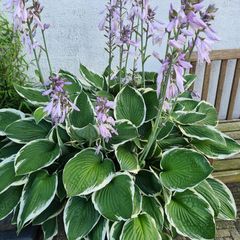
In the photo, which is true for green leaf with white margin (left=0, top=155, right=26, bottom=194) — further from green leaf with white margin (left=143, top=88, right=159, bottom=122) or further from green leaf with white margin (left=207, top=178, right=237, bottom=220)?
green leaf with white margin (left=207, top=178, right=237, bottom=220)

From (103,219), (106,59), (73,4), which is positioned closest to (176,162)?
(103,219)

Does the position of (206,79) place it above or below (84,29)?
below

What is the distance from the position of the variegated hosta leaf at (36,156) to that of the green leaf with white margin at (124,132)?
27 centimetres

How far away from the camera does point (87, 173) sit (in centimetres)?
157

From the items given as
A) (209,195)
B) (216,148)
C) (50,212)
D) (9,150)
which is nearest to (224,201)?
(209,195)

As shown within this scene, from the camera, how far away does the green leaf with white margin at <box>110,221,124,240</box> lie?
1.62 meters

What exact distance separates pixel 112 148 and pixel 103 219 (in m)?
0.31

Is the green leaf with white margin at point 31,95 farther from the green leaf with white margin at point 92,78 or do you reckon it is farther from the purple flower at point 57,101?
the purple flower at point 57,101

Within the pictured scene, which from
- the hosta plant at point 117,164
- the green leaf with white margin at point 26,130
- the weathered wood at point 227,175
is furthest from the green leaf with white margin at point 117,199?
the weathered wood at point 227,175

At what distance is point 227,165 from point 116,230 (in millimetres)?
852

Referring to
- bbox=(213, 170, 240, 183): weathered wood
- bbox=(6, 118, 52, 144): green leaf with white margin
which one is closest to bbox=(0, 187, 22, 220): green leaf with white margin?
bbox=(6, 118, 52, 144): green leaf with white margin

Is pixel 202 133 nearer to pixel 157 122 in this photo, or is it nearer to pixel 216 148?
pixel 216 148

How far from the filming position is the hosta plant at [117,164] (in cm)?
154

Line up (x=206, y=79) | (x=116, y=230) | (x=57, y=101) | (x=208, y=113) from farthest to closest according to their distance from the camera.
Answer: (x=206, y=79), (x=208, y=113), (x=116, y=230), (x=57, y=101)
